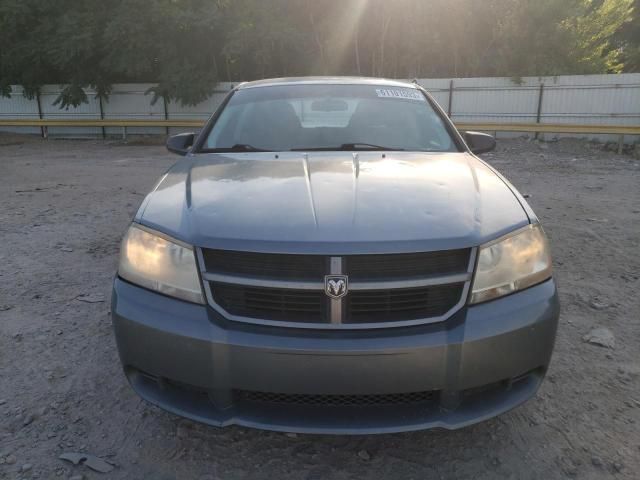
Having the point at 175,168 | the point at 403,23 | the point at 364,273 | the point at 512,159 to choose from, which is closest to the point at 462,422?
the point at 364,273

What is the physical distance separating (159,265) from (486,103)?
1773 centimetres

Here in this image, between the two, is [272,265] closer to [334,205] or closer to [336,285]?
[336,285]

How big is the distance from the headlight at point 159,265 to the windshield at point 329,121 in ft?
3.68

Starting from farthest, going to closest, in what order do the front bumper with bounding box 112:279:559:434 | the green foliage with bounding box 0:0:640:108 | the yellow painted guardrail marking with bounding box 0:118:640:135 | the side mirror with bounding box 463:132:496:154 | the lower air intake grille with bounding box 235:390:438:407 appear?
the green foliage with bounding box 0:0:640:108 < the yellow painted guardrail marking with bounding box 0:118:640:135 < the side mirror with bounding box 463:132:496:154 < the lower air intake grille with bounding box 235:390:438:407 < the front bumper with bounding box 112:279:559:434

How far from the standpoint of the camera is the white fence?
1595 centimetres

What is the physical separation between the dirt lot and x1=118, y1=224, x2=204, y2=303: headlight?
2.32 ft

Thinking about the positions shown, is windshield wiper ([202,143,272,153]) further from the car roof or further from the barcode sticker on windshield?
the barcode sticker on windshield

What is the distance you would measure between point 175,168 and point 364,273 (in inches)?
56.9

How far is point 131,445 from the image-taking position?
85.0 inches

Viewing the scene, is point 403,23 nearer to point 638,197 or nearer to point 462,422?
point 638,197

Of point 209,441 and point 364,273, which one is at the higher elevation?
point 364,273

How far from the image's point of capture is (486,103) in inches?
702

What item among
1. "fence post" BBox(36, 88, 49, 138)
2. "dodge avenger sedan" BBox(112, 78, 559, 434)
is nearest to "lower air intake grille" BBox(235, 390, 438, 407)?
"dodge avenger sedan" BBox(112, 78, 559, 434)

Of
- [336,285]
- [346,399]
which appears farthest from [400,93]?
[346,399]
